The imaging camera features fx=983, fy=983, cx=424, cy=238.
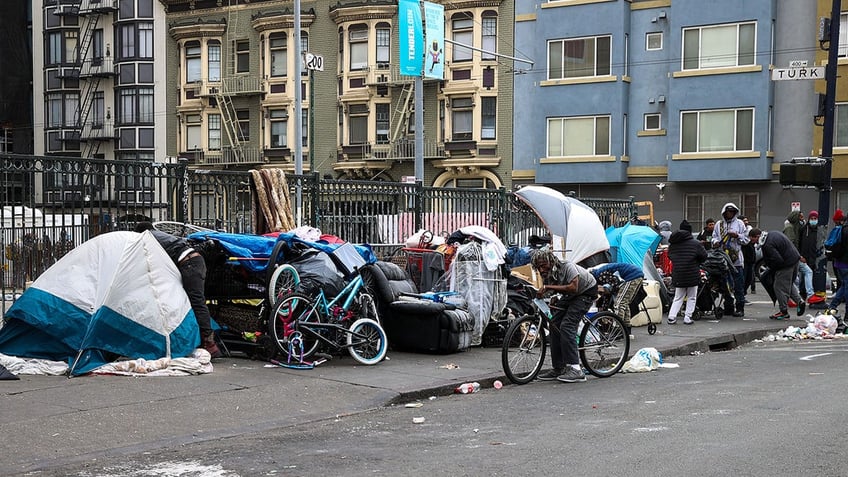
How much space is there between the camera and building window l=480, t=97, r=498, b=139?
4081 cm

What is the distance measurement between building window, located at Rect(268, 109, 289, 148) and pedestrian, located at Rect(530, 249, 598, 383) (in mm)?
34558

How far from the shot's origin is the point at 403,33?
76.2ft

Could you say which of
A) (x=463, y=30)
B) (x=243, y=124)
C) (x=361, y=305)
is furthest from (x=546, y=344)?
(x=243, y=124)

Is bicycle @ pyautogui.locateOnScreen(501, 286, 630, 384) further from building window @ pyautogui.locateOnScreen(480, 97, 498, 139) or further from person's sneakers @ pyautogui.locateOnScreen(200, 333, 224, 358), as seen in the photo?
building window @ pyautogui.locateOnScreen(480, 97, 498, 139)

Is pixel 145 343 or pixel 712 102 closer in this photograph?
pixel 145 343

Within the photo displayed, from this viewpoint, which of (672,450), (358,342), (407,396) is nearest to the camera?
(672,450)

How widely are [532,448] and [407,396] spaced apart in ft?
9.68

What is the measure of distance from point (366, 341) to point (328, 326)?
57cm

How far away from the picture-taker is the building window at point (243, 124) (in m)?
46.3

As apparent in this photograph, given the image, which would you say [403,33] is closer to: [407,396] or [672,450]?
[407,396]

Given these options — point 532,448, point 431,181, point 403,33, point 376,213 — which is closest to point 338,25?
point 431,181

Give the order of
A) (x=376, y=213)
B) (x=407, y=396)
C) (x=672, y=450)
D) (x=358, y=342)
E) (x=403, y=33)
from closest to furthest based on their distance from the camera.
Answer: (x=672, y=450), (x=407, y=396), (x=358, y=342), (x=376, y=213), (x=403, y=33)

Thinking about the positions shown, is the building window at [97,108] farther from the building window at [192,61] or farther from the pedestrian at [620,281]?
the pedestrian at [620,281]

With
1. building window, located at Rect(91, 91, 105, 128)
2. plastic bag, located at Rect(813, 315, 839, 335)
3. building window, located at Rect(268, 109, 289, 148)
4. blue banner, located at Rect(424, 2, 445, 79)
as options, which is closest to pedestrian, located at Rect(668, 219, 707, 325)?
plastic bag, located at Rect(813, 315, 839, 335)
